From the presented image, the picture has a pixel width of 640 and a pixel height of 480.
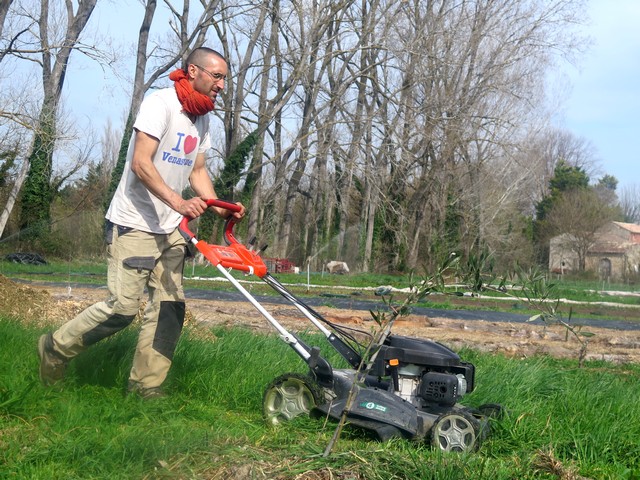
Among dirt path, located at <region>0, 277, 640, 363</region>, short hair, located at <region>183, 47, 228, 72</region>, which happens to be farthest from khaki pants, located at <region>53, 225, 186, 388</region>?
dirt path, located at <region>0, 277, 640, 363</region>

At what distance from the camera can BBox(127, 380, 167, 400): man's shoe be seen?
480 centimetres

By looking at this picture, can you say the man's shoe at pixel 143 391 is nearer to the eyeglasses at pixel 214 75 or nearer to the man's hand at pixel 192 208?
the man's hand at pixel 192 208

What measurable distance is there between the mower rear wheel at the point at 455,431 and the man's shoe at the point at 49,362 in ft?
7.38

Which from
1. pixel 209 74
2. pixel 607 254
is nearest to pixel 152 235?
pixel 209 74

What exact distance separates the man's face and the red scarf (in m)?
0.04

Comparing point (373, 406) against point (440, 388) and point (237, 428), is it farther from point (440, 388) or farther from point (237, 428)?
point (237, 428)

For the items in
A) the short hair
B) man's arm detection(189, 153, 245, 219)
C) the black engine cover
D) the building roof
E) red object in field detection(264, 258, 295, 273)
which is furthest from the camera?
the building roof

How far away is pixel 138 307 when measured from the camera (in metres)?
4.88

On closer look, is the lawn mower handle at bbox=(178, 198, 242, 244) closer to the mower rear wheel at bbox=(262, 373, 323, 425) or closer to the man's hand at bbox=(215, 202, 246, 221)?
the man's hand at bbox=(215, 202, 246, 221)

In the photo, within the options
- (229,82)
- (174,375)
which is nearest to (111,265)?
(174,375)

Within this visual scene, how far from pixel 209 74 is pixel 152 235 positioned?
1058 mm

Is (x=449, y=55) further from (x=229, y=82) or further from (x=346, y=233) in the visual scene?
(x=346, y=233)

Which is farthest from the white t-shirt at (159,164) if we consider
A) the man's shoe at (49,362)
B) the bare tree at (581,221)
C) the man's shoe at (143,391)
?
the bare tree at (581,221)

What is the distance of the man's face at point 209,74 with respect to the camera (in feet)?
16.2
